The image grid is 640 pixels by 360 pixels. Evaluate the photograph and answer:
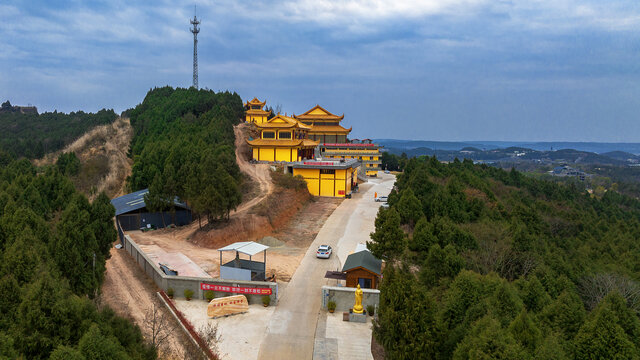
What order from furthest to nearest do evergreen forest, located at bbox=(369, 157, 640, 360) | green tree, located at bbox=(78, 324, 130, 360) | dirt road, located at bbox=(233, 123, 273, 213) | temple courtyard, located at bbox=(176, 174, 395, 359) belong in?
dirt road, located at bbox=(233, 123, 273, 213) < temple courtyard, located at bbox=(176, 174, 395, 359) < evergreen forest, located at bbox=(369, 157, 640, 360) < green tree, located at bbox=(78, 324, 130, 360)

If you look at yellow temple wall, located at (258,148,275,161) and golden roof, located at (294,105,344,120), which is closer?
yellow temple wall, located at (258,148,275,161)

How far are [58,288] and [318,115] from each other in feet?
190

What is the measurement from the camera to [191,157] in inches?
1374

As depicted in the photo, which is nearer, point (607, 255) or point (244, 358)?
point (244, 358)

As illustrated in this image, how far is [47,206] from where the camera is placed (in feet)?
93.1

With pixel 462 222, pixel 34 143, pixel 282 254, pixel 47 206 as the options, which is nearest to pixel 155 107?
pixel 34 143

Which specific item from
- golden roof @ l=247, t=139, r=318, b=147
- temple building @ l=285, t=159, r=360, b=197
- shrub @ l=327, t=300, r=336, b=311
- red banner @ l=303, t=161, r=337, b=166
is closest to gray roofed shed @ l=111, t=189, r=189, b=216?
temple building @ l=285, t=159, r=360, b=197

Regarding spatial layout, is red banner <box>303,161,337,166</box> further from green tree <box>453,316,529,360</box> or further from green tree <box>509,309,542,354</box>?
green tree <box>453,316,529,360</box>

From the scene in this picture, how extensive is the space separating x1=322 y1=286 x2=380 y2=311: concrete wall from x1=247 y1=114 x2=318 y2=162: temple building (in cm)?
3114

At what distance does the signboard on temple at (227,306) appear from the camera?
1647 centimetres

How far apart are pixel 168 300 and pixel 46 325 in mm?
8042

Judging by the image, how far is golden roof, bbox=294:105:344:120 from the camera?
2598 inches

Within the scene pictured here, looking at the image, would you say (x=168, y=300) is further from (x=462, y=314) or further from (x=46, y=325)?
(x=462, y=314)

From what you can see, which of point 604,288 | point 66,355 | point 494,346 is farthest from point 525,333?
point 604,288
